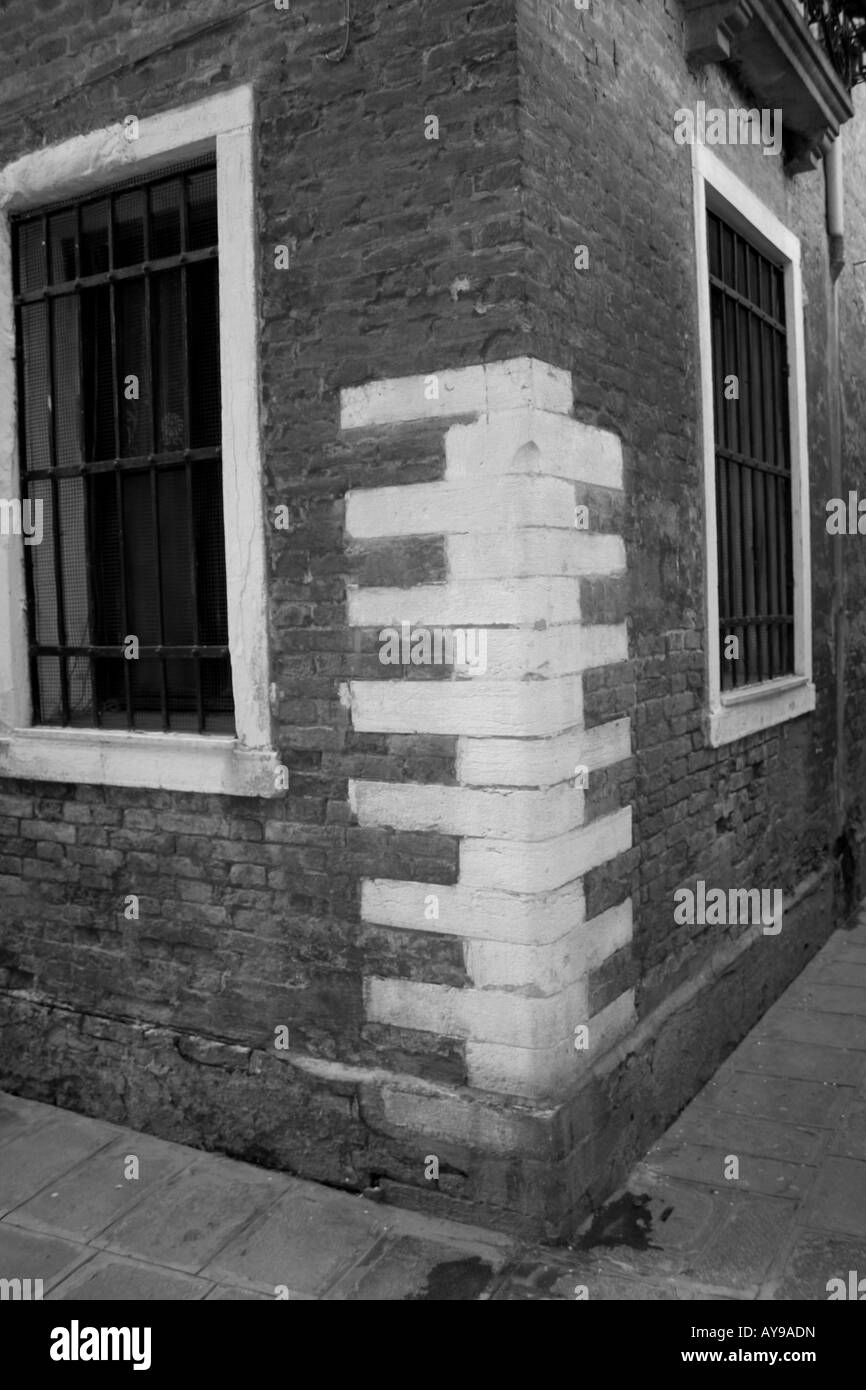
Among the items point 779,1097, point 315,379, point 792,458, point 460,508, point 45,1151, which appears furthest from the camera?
point 792,458

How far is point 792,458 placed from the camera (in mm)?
6246

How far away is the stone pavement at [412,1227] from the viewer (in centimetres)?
340

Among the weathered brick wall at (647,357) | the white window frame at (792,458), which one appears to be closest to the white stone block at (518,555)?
the weathered brick wall at (647,357)

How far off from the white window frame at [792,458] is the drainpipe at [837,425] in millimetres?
676

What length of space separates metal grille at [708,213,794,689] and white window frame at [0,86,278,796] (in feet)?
7.80

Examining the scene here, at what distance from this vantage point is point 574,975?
12.3ft

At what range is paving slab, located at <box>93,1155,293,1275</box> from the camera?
3.58 metres

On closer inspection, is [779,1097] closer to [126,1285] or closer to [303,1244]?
[303,1244]

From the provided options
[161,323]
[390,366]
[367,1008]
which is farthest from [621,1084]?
[161,323]

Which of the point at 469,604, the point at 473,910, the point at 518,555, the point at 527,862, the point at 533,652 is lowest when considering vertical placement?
the point at 473,910

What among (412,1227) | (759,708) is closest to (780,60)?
(759,708)

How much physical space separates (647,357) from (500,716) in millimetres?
1725

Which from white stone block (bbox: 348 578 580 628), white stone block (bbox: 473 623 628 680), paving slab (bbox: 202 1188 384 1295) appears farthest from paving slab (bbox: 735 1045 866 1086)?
white stone block (bbox: 348 578 580 628)

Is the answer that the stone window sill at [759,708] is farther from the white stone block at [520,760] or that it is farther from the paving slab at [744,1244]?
the paving slab at [744,1244]
